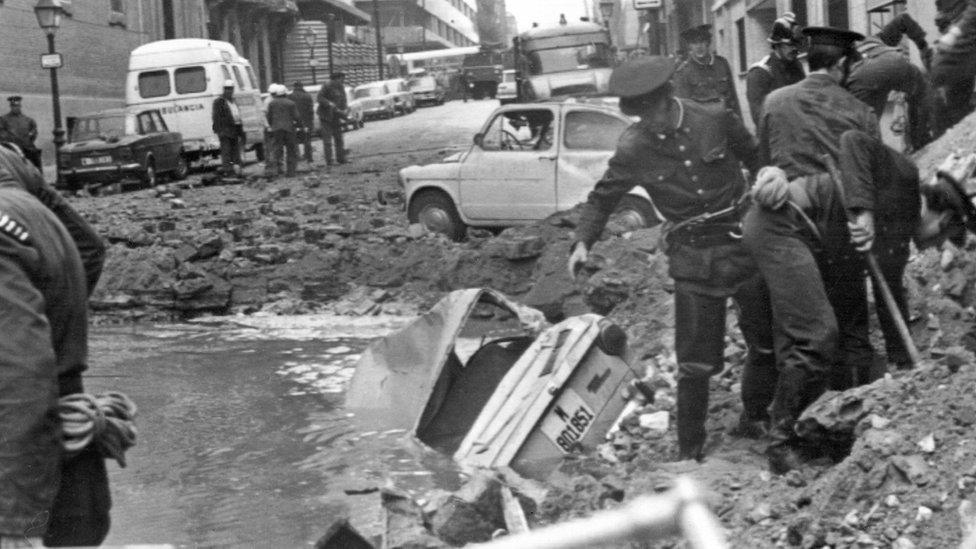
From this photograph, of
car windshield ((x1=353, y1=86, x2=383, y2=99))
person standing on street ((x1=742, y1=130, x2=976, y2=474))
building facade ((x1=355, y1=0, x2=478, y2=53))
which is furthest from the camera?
building facade ((x1=355, y1=0, x2=478, y2=53))

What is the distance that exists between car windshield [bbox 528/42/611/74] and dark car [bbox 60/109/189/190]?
6.86 metres

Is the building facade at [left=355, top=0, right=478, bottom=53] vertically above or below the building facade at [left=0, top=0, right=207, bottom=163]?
above

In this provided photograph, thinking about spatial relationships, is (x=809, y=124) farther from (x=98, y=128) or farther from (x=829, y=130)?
(x=98, y=128)

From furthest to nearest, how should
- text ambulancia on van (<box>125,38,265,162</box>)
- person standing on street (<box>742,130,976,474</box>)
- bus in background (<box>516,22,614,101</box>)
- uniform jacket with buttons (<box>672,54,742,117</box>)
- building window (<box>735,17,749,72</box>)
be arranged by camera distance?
text ambulancia on van (<box>125,38,265,162</box>) → building window (<box>735,17,749,72</box>) → bus in background (<box>516,22,614,101</box>) → uniform jacket with buttons (<box>672,54,742,117</box>) → person standing on street (<box>742,130,976,474</box>)

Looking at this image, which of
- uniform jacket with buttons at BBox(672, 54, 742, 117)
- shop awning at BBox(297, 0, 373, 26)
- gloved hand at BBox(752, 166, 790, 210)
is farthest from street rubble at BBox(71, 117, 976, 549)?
shop awning at BBox(297, 0, 373, 26)

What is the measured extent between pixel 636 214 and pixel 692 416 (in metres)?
8.14

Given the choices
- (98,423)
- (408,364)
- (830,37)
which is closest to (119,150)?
(408,364)

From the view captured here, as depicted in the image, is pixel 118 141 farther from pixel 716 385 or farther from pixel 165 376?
pixel 716 385

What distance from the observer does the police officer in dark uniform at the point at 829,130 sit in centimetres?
644

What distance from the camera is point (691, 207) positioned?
659 cm

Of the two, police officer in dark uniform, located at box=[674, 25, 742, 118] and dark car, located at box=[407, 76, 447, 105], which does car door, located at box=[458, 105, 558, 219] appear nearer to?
police officer in dark uniform, located at box=[674, 25, 742, 118]

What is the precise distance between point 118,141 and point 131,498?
21.3 meters

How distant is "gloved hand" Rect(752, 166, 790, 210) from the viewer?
6.12 m

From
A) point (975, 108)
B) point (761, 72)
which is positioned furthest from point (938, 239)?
point (975, 108)
